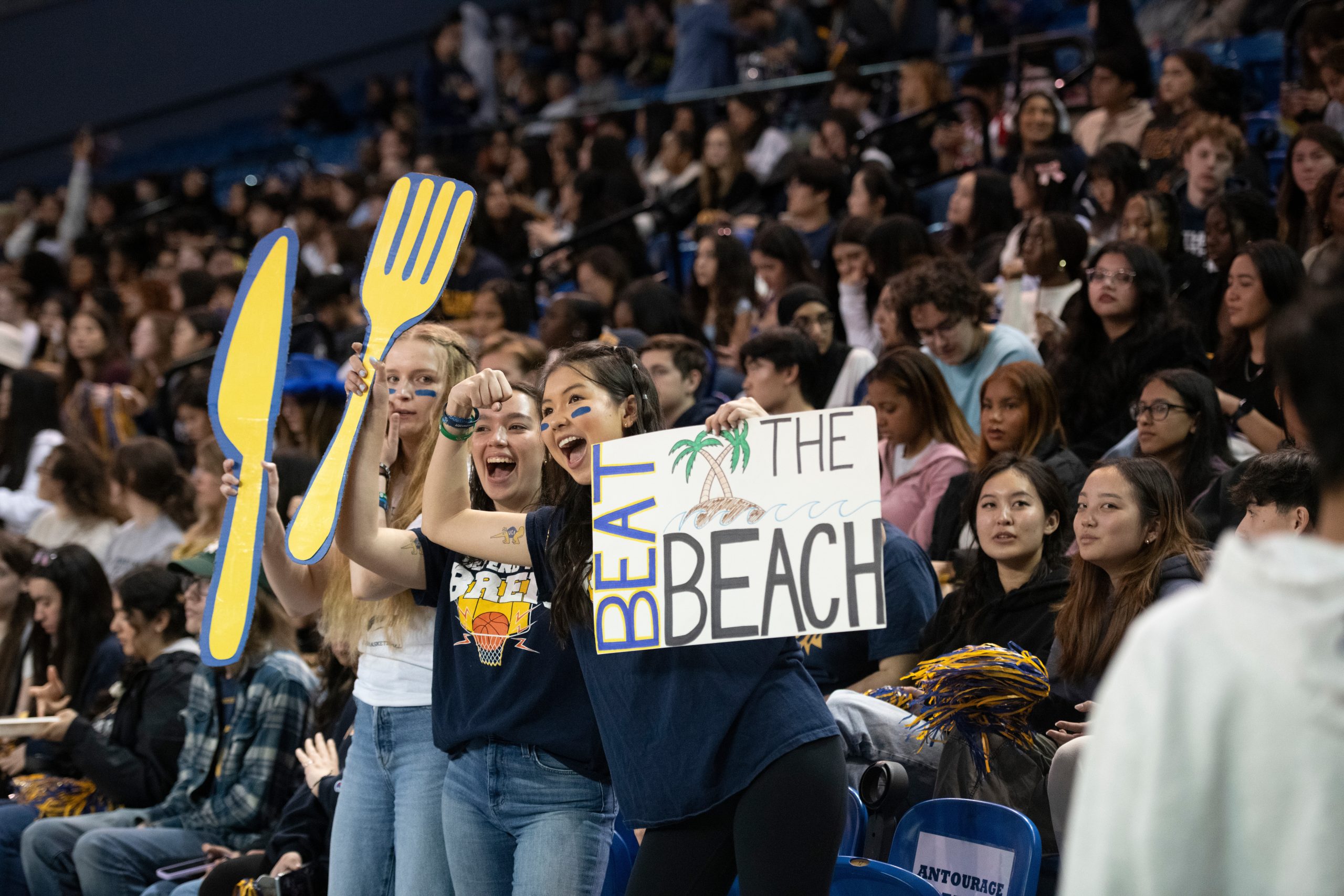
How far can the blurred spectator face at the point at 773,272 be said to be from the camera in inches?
266

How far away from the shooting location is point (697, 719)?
2.28 metres

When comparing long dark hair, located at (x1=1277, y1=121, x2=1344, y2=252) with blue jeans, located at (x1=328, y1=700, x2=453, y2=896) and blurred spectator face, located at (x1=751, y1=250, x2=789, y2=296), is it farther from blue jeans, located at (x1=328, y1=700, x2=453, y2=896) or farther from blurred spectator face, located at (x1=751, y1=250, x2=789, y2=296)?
blue jeans, located at (x1=328, y1=700, x2=453, y2=896)

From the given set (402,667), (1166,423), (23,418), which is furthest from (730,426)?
(23,418)

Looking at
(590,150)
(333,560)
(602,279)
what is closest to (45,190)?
(590,150)

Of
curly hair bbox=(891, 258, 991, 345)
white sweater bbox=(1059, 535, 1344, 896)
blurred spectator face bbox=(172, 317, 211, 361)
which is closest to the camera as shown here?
white sweater bbox=(1059, 535, 1344, 896)

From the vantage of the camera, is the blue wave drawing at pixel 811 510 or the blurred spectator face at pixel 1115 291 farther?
the blurred spectator face at pixel 1115 291

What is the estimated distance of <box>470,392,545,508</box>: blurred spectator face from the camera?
2932 mm

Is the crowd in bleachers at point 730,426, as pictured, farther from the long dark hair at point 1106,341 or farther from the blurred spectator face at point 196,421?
the blurred spectator face at point 196,421

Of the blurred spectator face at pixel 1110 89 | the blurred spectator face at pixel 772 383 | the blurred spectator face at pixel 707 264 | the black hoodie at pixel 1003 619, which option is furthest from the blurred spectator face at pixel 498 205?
the black hoodie at pixel 1003 619

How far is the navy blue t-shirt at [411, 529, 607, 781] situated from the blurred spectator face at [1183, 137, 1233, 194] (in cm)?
449

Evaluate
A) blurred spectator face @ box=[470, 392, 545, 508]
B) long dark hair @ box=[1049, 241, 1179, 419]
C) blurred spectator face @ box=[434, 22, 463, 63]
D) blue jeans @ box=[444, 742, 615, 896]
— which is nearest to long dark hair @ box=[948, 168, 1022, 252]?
long dark hair @ box=[1049, 241, 1179, 419]

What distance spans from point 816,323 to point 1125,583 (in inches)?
104

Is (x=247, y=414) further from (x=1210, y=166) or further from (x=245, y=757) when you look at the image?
(x=1210, y=166)

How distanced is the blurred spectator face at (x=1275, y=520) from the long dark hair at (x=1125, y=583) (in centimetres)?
16
